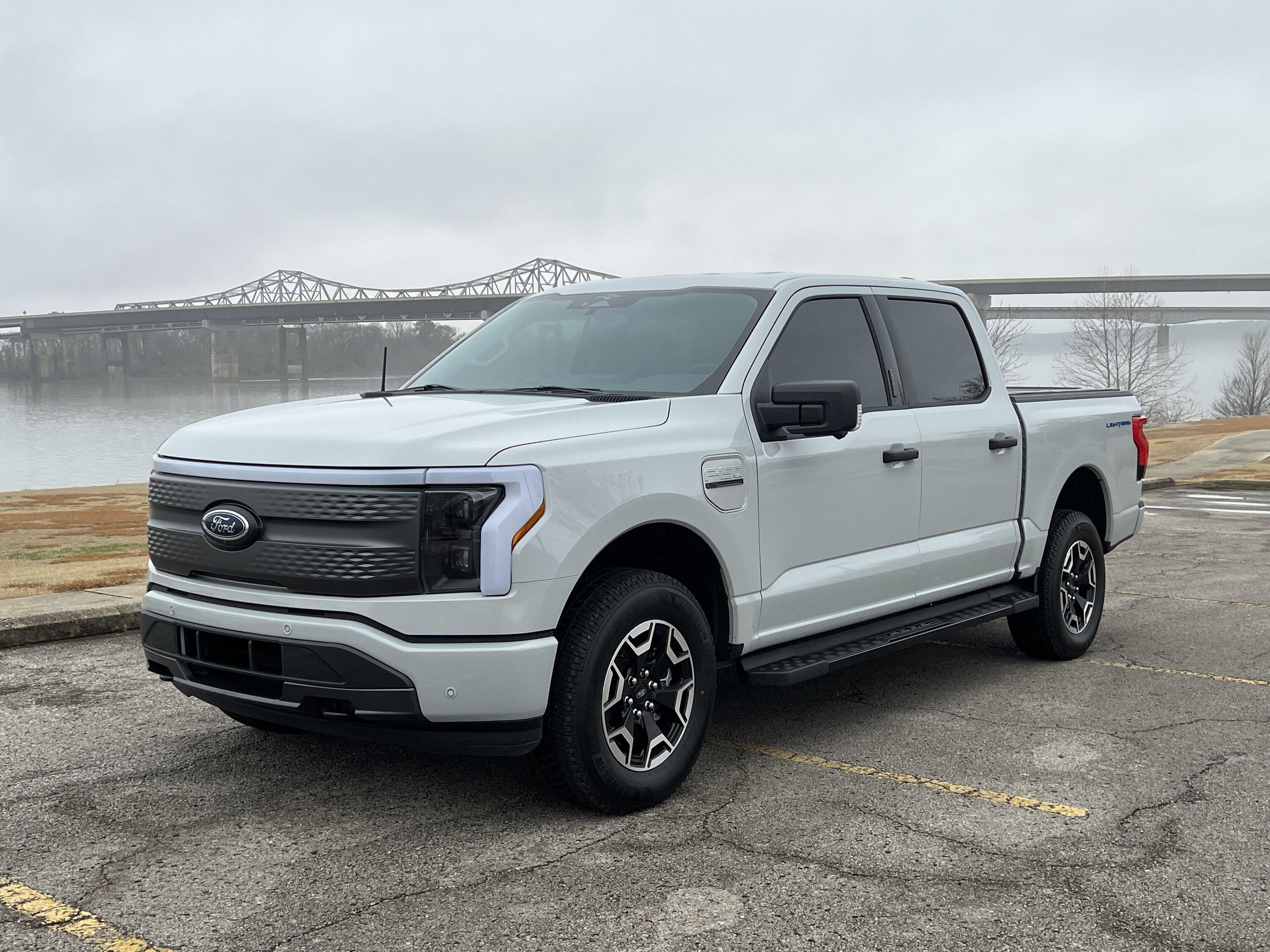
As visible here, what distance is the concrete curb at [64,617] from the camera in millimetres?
6965

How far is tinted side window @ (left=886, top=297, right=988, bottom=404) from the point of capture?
5.64 meters

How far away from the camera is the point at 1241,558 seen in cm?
1066

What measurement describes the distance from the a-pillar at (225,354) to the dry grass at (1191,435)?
7820 cm

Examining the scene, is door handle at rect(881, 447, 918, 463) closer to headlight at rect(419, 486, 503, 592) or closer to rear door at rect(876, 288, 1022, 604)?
rear door at rect(876, 288, 1022, 604)

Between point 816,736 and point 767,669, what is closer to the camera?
point 767,669

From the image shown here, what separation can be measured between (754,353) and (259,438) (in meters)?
1.92

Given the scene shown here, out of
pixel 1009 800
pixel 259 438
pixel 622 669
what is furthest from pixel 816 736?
pixel 259 438

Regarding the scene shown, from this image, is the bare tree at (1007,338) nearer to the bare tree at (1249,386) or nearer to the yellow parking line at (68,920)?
the bare tree at (1249,386)

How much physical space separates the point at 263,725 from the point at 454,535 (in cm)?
163

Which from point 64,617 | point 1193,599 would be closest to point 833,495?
point 64,617

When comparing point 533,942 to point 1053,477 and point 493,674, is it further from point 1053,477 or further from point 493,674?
point 1053,477

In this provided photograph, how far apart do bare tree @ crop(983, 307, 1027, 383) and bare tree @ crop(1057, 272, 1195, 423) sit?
3738 mm

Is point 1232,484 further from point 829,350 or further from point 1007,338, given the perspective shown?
point 1007,338

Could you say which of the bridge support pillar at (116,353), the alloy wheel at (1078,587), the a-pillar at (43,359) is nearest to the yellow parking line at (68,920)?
the alloy wheel at (1078,587)
